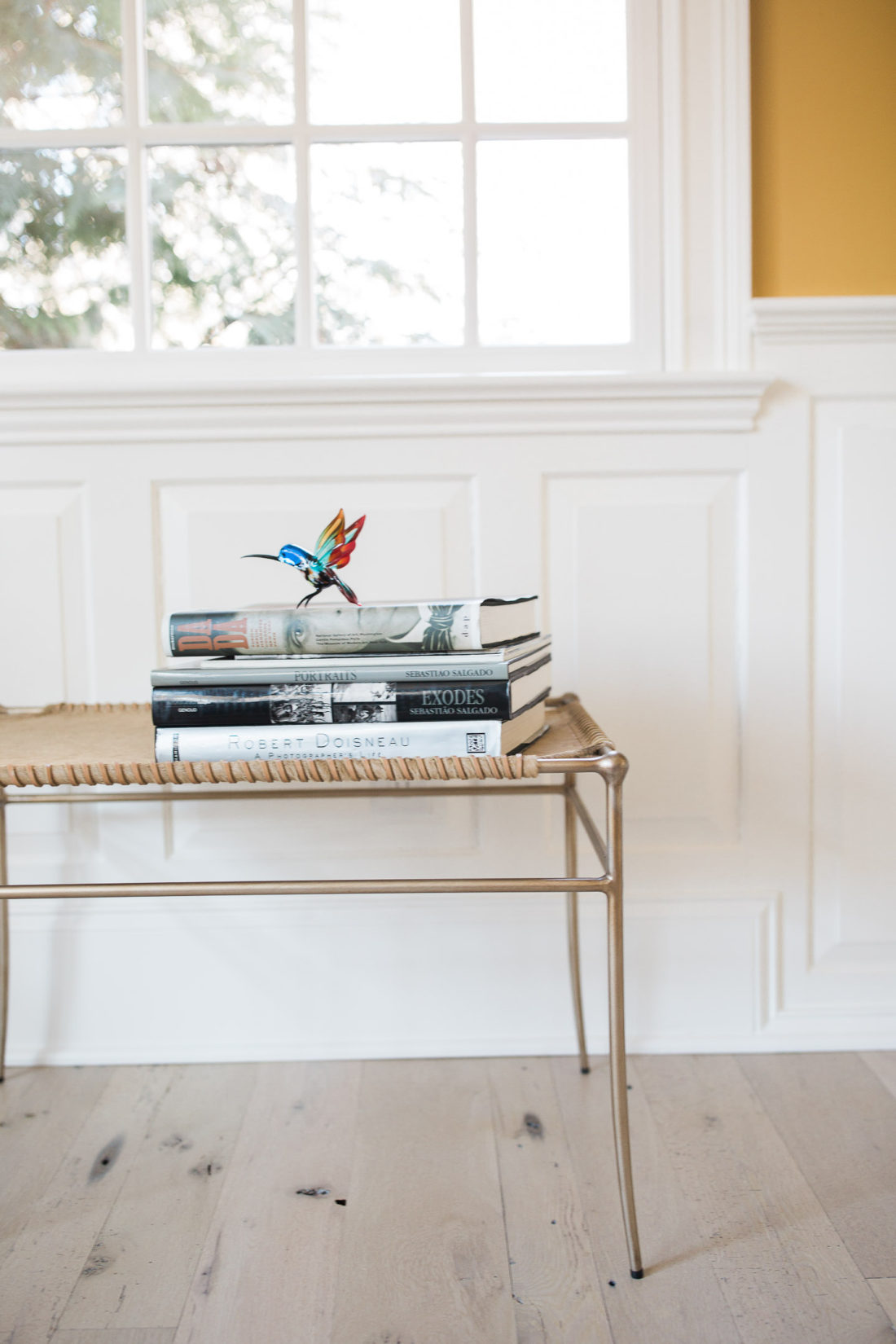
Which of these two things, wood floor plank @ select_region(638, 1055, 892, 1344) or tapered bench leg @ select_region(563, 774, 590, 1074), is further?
tapered bench leg @ select_region(563, 774, 590, 1074)

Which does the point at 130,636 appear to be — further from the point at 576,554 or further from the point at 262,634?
the point at 576,554

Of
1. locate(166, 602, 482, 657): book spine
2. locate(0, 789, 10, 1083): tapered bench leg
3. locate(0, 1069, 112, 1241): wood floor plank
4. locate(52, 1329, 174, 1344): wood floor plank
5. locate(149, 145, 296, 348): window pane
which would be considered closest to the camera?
locate(52, 1329, 174, 1344): wood floor plank

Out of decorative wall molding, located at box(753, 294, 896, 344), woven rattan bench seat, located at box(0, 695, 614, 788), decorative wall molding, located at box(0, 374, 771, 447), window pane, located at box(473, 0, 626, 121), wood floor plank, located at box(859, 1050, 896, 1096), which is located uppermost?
window pane, located at box(473, 0, 626, 121)

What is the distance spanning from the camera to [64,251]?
1532 millimetres

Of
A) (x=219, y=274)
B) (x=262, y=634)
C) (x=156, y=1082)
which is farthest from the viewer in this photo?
(x=219, y=274)

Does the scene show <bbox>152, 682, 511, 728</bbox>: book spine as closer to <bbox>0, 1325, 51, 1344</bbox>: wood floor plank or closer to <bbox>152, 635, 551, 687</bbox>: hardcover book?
<bbox>152, 635, 551, 687</bbox>: hardcover book

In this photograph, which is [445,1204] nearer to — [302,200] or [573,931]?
[573,931]

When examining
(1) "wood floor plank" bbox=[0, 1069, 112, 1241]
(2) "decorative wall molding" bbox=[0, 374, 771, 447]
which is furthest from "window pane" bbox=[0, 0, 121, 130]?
(1) "wood floor plank" bbox=[0, 1069, 112, 1241]

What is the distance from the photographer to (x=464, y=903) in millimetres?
1503

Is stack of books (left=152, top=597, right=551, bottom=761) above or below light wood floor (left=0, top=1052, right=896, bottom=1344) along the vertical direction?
above

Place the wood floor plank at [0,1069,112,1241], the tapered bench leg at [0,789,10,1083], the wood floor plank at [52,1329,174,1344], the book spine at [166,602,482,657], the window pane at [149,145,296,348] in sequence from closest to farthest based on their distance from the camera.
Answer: the wood floor plank at [52,1329,174,1344]
the book spine at [166,602,482,657]
the wood floor plank at [0,1069,112,1241]
the tapered bench leg at [0,789,10,1083]
the window pane at [149,145,296,348]

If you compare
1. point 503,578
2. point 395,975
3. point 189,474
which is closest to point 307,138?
point 189,474

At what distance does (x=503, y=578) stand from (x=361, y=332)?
0.44 metres

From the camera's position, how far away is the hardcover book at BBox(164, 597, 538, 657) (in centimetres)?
105
